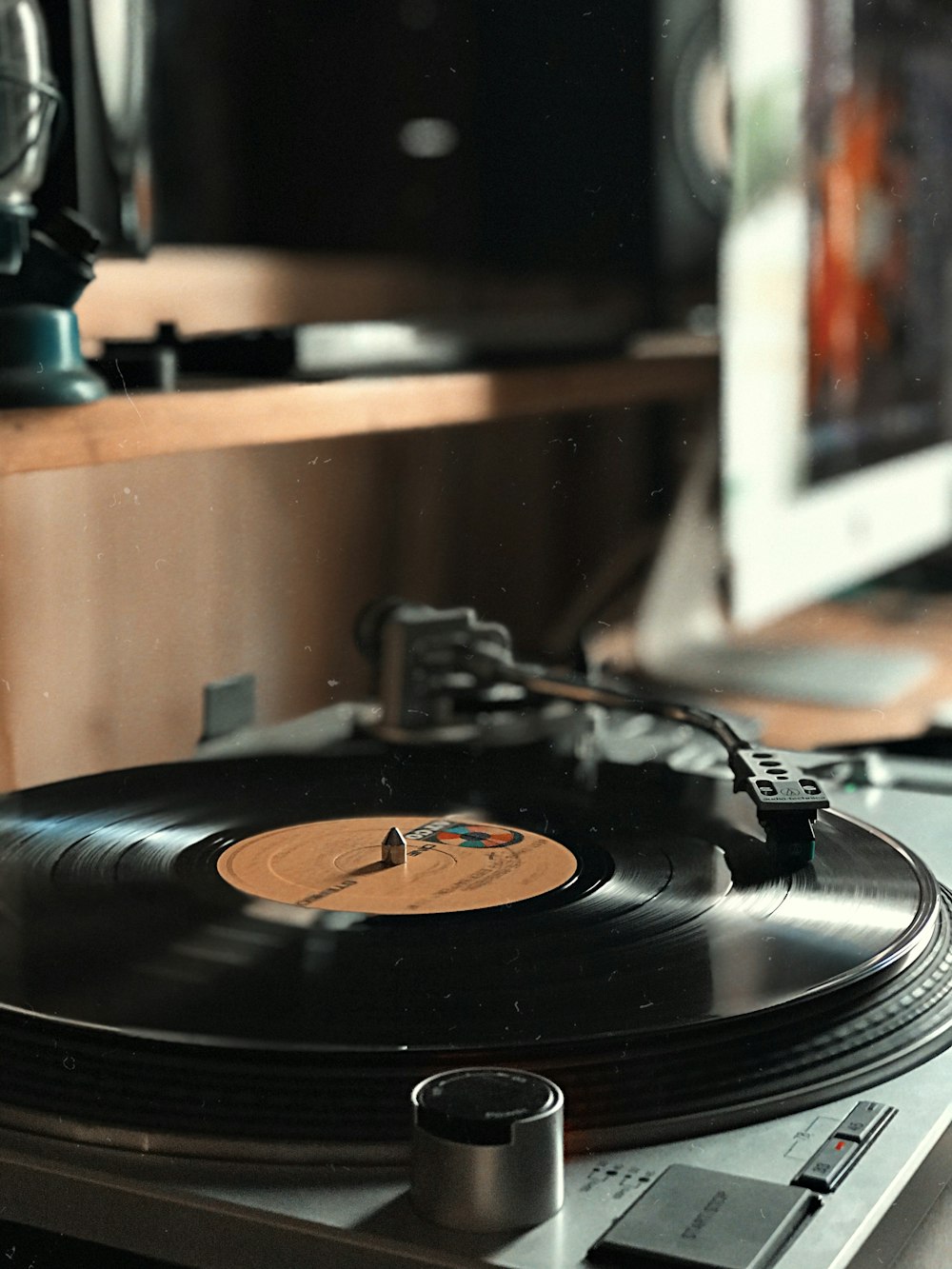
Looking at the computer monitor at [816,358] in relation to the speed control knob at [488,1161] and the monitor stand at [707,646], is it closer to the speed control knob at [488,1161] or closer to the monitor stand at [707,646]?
the monitor stand at [707,646]

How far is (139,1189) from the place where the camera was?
0.50 metres

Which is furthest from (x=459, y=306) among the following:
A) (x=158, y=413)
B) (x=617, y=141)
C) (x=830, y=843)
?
(x=830, y=843)

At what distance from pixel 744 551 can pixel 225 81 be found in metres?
0.56

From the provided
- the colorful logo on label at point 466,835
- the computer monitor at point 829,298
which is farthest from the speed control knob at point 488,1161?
the computer monitor at point 829,298

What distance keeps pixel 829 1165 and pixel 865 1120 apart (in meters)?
0.04

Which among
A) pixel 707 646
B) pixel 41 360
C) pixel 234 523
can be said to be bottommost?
pixel 707 646

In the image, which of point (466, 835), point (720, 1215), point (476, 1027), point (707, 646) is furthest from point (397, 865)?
point (707, 646)

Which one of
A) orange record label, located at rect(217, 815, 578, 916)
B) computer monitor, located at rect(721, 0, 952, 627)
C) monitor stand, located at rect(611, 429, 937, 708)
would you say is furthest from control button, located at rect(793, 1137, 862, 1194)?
monitor stand, located at rect(611, 429, 937, 708)

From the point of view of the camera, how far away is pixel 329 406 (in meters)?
1.12

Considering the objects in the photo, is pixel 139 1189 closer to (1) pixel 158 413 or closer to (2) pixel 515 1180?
(2) pixel 515 1180

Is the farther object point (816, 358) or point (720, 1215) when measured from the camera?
point (816, 358)

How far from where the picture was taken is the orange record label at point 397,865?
0.74m

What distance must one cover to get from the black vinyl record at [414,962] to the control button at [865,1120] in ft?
0.05

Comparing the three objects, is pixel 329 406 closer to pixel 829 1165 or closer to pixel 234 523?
pixel 234 523
